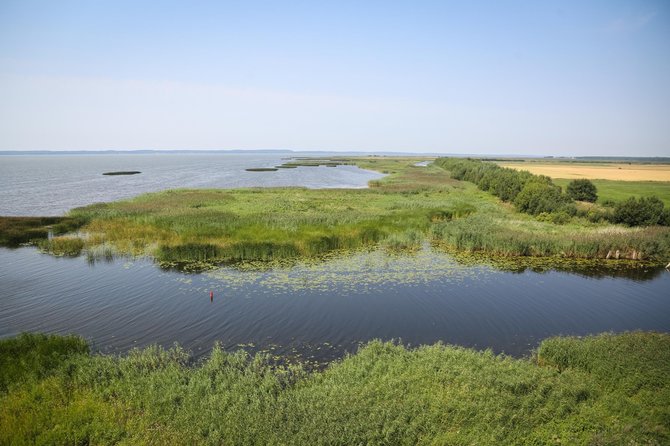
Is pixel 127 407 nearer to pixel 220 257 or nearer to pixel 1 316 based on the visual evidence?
pixel 1 316

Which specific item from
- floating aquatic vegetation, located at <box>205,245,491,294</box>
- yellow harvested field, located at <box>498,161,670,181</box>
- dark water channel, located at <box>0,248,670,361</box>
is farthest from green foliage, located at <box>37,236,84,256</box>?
yellow harvested field, located at <box>498,161,670,181</box>

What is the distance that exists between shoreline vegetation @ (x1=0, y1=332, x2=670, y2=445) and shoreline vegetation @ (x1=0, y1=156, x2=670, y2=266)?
54.1ft

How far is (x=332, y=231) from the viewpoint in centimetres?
3856

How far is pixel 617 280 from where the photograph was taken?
30094 millimetres

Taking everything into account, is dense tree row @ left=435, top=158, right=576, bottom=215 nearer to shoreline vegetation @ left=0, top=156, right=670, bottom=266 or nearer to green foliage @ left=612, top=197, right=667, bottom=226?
shoreline vegetation @ left=0, top=156, right=670, bottom=266

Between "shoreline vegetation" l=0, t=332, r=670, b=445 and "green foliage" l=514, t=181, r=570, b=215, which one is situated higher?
"green foliage" l=514, t=181, r=570, b=215

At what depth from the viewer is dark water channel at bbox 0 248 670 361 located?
64.9 ft

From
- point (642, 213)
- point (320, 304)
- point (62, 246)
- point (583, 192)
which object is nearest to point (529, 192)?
point (583, 192)

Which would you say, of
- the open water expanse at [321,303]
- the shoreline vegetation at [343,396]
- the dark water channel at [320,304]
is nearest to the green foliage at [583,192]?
the dark water channel at [320,304]

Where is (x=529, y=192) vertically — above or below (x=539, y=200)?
above

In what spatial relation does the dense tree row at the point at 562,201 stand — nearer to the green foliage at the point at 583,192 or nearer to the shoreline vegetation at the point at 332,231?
the green foliage at the point at 583,192

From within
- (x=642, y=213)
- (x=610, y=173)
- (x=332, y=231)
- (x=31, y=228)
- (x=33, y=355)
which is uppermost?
(x=610, y=173)

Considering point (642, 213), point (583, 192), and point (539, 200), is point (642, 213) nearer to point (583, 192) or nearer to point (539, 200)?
point (539, 200)

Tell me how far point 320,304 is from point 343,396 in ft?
33.4
